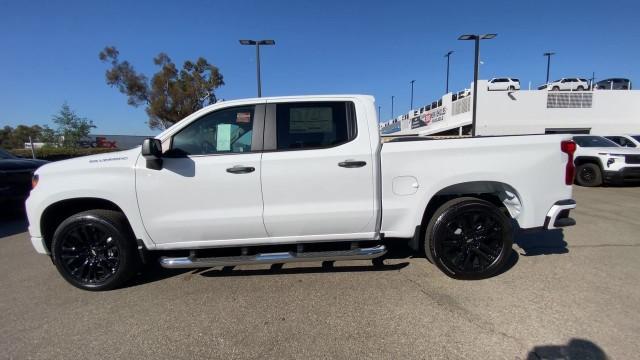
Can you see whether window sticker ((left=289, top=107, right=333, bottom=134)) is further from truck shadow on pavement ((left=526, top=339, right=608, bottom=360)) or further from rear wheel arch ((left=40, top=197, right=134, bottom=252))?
truck shadow on pavement ((left=526, top=339, right=608, bottom=360))

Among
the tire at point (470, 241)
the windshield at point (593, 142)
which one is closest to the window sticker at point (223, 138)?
the tire at point (470, 241)

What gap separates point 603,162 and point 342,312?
10599 millimetres

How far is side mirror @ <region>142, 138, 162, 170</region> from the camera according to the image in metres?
2.94

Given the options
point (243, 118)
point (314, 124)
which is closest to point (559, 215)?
point (314, 124)

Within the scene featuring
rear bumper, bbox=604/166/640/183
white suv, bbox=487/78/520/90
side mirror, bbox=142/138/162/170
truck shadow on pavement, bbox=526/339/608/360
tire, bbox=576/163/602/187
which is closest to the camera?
truck shadow on pavement, bbox=526/339/608/360

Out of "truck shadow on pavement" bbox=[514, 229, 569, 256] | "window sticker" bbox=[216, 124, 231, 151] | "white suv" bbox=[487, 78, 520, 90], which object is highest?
"white suv" bbox=[487, 78, 520, 90]

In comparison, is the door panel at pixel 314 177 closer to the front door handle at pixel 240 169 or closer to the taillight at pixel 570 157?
the front door handle at pixel 240 169

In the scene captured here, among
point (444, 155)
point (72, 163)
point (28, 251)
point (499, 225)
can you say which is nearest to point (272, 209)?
point (444, 155)

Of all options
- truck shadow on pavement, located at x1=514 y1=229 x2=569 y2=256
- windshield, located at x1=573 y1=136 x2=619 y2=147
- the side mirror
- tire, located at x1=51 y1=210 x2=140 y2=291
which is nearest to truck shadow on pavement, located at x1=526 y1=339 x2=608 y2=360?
truck shadow on pavement, located at x1=514 y1=229 x2=569 y2=256

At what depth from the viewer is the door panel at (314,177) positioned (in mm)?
3158

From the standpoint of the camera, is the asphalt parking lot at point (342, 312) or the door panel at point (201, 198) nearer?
the asphalt parking lot at point (342, 312)

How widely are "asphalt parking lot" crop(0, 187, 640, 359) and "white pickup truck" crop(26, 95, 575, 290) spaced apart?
33 cm

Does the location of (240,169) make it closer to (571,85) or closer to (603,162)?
(603,162)

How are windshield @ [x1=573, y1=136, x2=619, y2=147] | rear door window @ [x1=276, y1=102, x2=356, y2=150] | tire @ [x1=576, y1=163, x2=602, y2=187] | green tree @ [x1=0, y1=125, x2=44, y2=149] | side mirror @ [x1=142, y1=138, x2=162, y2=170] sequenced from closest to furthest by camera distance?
side mirror @ [x1=142, y1=138, x2=162, y2=170]
rear door window @ [x1=276, y1=102, x2=356, y2=150]
tire @ [x1=576, y1=163, x2=602, y2=187]
windshield @ [x1=573, y1=136, x2=619, y2=147]
green tree @ [x1=0, y1=125, x2=44, y2=149]
